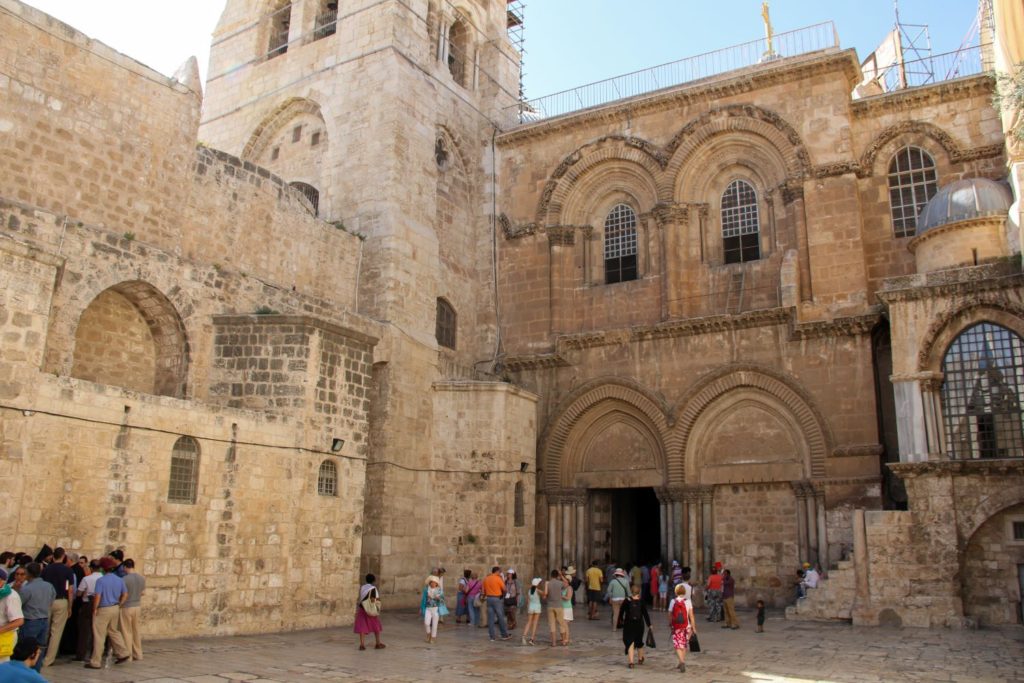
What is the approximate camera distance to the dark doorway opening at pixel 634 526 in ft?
71.3

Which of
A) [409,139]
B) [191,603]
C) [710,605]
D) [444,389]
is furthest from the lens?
[409,139]

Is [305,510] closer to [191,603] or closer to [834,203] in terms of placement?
[191,603]

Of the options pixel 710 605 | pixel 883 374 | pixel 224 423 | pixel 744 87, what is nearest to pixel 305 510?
pixel 224 423

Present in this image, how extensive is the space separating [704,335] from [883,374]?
367 centimetres

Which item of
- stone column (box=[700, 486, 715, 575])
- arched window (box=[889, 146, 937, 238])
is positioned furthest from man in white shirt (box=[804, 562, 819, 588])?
arched window (box=[889, 146, 937, 238])

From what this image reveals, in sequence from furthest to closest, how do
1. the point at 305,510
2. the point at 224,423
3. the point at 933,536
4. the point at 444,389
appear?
1. the point at 444,389
2. the point at 933,536
3. the point at 305,510
4. the point at 224,423

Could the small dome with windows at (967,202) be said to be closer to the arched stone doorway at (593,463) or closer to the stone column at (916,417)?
the stone column at (916,417)

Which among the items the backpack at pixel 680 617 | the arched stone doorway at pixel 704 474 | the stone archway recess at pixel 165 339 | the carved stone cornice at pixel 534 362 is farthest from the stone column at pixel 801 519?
the stone archway recess at pixel 165 339

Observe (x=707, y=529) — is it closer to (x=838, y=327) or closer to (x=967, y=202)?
(x=838, y=327)

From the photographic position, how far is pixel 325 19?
941 inches

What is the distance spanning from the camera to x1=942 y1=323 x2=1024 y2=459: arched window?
15477mm

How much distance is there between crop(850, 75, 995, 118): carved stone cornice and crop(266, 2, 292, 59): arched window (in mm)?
14647

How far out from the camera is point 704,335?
19.6 m

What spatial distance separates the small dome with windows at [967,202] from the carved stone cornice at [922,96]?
2.46 meters
